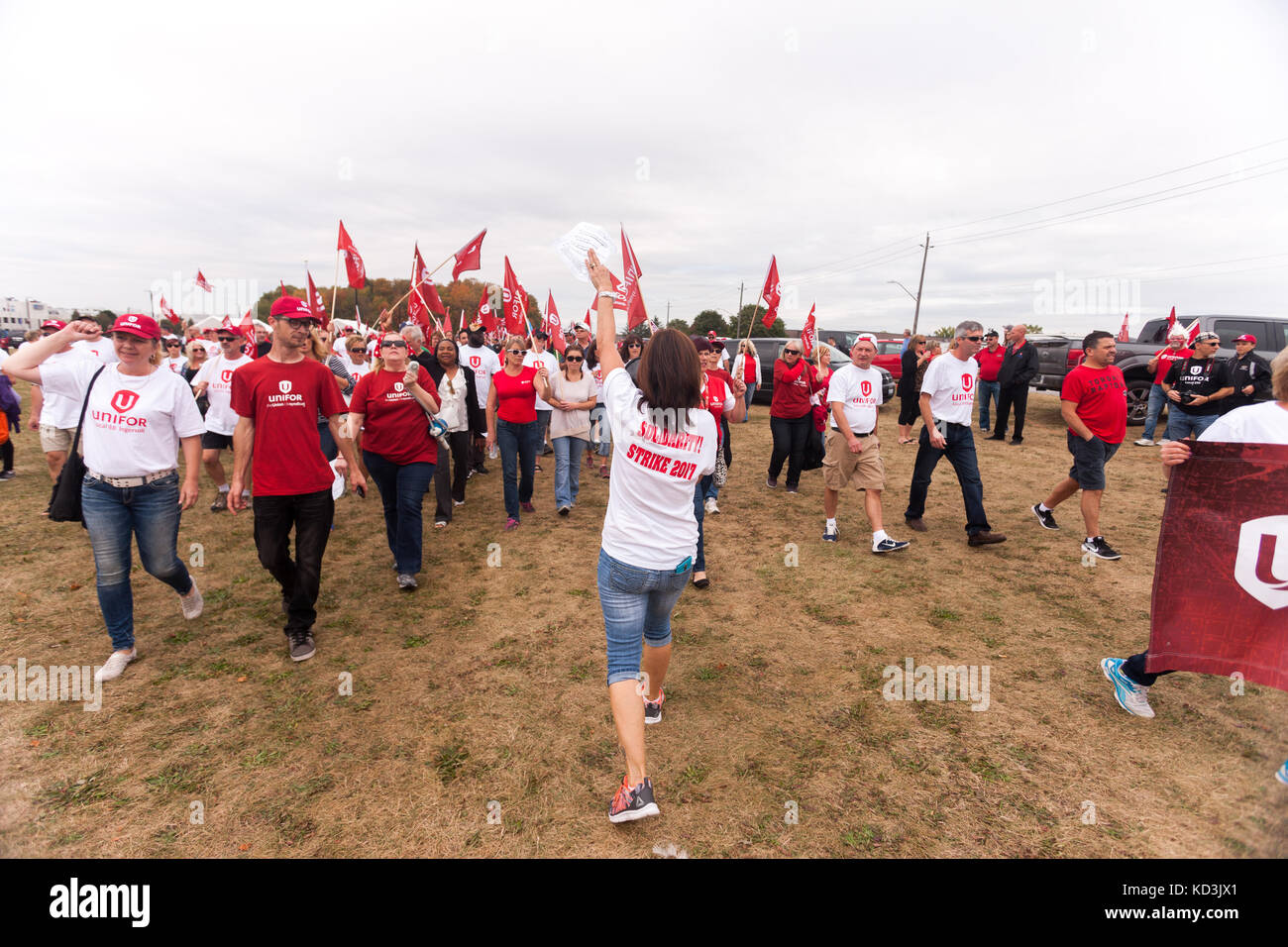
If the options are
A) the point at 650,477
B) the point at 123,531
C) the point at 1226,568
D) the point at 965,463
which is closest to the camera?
the point at 650,477

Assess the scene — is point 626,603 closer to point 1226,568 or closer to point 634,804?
point 634,804

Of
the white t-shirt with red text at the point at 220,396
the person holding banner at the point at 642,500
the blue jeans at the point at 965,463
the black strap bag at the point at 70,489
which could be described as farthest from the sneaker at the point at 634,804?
the white t-shirt with red text at the point at 220,396

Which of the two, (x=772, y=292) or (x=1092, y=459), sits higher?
(x=772, y=292)

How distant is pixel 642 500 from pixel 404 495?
3135mm

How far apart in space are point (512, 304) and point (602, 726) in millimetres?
11116

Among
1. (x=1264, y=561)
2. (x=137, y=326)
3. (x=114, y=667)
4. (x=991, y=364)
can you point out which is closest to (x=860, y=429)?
(x=1264, y=561)

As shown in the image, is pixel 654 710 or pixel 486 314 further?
pixel 486 314

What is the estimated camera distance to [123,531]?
3.74 metres

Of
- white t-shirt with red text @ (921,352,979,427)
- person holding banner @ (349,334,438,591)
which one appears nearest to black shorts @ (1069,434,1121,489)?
white t-shirt with red text @ (921,352,979,427)

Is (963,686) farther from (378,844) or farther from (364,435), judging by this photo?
(364,435)

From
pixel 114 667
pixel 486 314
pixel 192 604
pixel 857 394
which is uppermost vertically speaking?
pixel 486 314

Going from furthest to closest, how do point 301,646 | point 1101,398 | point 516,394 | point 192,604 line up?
point 516,394
point 1101,398
point 192,604
point 301,646

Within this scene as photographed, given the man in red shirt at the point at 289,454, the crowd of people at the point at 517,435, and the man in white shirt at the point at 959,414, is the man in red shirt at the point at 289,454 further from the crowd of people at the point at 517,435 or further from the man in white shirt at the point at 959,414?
the man in white shirt at the point at 959,414

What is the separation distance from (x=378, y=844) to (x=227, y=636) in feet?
8.57
